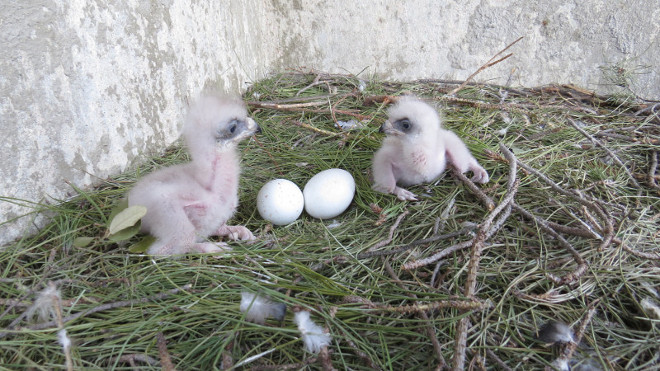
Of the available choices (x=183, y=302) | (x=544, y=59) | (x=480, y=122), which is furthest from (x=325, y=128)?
(x=544, y=59)

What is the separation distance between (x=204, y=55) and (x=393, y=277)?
188cm

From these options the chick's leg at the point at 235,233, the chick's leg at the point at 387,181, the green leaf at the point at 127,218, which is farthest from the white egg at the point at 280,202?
the green leaf at the point at 127,218

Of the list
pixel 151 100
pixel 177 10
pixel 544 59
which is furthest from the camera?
pixel 544 59

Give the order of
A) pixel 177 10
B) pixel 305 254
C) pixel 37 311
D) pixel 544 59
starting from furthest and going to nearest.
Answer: pixel 544 59 < pixel 177 10 < pixel 305 254 < pixel 37 311

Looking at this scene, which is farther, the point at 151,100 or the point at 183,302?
the point at 151,100

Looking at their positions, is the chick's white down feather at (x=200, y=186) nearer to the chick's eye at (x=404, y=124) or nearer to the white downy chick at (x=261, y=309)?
the white downy chick at (x=261, y=309)

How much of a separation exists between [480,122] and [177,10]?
186 cm

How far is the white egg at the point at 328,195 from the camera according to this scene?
186 centimetres

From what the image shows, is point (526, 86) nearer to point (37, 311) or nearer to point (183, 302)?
point (183, 302)

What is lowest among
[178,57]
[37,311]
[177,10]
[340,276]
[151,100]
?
[340,276]

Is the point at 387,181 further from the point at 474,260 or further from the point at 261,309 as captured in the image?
the point at 261,309

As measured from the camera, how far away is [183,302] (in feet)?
4.41

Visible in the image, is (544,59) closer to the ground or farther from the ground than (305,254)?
farther from the ground

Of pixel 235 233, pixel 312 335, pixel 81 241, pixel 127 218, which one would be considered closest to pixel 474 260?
pixel 312 335
